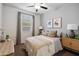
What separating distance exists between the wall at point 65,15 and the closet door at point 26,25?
8.3 inches

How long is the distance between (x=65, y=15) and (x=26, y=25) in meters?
0.69

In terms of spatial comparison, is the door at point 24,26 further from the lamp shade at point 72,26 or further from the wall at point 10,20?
the lamp shade at point 72,26

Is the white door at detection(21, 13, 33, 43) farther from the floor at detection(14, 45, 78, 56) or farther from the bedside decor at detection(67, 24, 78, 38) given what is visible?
the bedside decor at detection(67, 24, 78, 38)

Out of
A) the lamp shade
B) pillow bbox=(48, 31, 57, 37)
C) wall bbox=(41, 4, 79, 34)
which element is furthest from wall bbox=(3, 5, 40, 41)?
the lamp shade

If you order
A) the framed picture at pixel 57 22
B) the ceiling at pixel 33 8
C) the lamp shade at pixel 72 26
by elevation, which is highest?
the ceiling at pixel 33 8

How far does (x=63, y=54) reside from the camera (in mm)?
1360

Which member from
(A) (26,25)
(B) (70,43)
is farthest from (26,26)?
(B) (70,43)

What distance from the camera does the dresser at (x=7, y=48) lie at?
1.32 meters

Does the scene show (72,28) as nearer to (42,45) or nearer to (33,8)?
(42,45)

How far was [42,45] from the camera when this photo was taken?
1418mm

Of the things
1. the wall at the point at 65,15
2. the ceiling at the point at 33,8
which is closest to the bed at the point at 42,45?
the wall at the point at 65,15

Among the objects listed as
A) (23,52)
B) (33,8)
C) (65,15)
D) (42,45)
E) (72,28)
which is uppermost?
(33,8)

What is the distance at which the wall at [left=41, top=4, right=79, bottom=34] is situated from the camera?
4.46 ft

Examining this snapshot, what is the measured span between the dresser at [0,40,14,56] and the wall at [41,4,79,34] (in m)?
0.63
